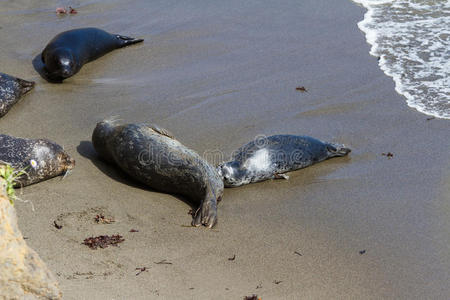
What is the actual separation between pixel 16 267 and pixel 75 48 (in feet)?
20.5

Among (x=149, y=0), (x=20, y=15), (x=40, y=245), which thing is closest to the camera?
(x=40, y=245)

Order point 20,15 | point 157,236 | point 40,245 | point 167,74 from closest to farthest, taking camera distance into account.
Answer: point 40,245
point 157,236
point 167,74
point 20,15

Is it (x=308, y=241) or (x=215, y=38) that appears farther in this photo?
(x=215, y=38)

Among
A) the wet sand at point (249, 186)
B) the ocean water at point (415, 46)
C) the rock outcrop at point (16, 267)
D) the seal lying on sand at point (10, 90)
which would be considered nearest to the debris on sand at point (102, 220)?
the wet sand at point (249, 186)

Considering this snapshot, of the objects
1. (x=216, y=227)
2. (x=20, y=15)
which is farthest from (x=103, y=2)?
(x=216, y=227)

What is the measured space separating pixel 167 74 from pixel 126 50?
1347 millimetres

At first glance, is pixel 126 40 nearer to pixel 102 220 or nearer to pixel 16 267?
pixel 102 220

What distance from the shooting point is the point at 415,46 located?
8.62 m

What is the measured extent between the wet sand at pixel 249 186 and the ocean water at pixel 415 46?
260 millimetres

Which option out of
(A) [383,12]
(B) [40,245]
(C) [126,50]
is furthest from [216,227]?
(A) [383,12]

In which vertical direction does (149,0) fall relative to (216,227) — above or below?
above

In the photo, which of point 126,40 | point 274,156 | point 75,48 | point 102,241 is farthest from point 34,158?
point 126,40

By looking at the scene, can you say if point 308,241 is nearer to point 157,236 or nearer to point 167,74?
point 157,236

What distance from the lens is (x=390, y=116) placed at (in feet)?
21.9
